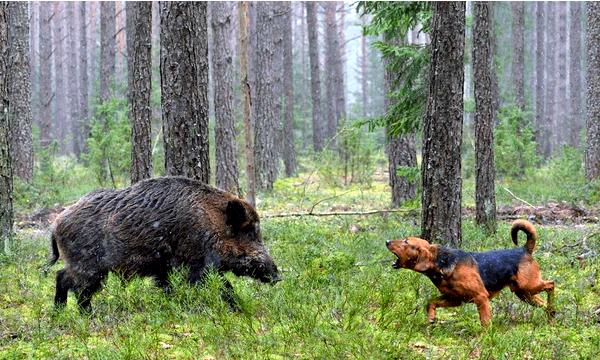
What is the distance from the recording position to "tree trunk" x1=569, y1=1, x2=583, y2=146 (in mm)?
38688

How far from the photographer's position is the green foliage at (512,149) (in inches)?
855

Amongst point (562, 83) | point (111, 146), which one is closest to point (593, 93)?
point (111, 146)

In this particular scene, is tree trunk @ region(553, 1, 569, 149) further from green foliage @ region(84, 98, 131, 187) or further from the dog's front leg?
the dog's front leg

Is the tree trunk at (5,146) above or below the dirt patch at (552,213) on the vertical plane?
above

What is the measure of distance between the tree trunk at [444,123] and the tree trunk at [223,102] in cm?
844

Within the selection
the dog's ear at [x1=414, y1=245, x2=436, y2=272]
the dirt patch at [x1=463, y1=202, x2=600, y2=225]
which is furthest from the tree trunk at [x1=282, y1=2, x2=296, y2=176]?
the dog's ear at [x1=414, y1=245, x2=436, y2=272]

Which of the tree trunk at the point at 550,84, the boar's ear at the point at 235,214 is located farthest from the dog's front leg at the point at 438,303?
the tree trunk at the point at 550,84

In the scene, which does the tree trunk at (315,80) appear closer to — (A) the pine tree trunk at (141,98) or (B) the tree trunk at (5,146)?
(A) the pine tree trunk at (141,98)

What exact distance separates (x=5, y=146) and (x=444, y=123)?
6012 mm

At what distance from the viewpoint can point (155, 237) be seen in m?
7.52

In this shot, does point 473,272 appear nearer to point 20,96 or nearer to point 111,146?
point 111,146

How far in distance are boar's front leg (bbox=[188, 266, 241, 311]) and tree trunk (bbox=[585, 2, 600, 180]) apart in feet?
47.9

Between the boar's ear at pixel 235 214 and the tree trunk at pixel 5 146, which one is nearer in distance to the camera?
the boar's ear at pixel 235 214

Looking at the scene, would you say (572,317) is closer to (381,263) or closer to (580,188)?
(381,263)
